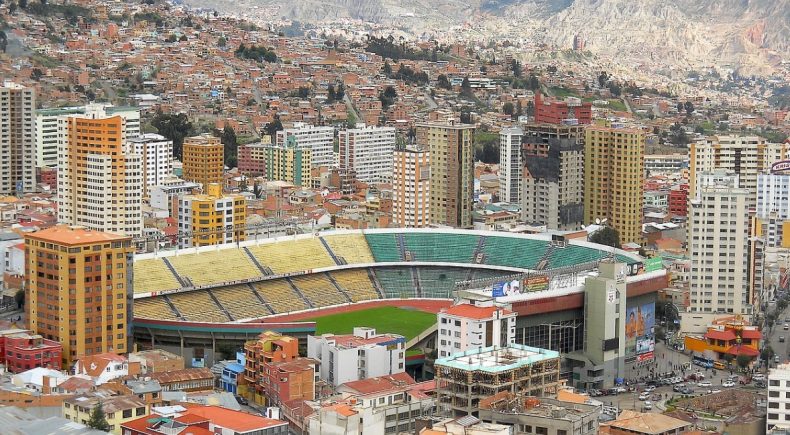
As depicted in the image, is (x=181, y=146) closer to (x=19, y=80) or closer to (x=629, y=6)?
(x=19, y=80)

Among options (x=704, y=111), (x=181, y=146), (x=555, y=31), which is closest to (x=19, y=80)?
(x=181, y=146)

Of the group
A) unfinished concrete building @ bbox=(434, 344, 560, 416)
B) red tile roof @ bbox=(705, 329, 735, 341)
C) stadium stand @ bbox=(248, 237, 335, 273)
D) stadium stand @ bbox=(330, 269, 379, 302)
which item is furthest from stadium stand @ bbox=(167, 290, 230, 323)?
red tile roof @ bbox=(705, 329, 735, 341)

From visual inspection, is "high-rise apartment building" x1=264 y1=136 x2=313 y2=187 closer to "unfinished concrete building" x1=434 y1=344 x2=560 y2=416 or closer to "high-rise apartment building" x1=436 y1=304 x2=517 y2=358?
"high-rise apartment building" x1=436 y1=304 x2=517 y2=358

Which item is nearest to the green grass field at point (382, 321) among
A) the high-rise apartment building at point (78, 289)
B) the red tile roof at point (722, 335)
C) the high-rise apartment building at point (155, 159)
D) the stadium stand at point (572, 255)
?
the stadium stand at point (572, 255)

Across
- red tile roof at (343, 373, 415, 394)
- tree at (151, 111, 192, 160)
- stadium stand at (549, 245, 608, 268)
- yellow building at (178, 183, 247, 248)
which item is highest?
tree at (151, 111, 192, 160)

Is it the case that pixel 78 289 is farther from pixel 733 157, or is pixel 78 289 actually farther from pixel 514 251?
pixel 733 157

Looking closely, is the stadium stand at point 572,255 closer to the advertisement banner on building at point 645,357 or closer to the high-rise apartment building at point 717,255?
the high-rise apartment building at point 717,255

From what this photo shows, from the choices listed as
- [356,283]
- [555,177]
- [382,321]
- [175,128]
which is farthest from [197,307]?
[175,128]
